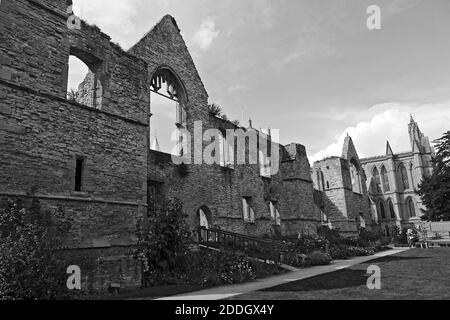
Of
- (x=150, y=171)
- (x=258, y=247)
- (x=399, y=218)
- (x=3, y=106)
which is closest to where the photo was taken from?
(x=3, y=106)

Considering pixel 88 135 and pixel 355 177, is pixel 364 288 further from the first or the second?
pixel 355 177

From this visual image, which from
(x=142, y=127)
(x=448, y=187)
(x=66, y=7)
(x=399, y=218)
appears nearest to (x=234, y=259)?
(x=142, y=127)

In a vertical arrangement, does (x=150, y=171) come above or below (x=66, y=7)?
below

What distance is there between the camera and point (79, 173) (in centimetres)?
937

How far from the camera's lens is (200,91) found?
1603cm

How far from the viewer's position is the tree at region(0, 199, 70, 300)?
6387mm

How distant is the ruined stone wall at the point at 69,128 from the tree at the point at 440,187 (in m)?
29.2

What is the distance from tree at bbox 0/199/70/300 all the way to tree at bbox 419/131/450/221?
31.9 meters

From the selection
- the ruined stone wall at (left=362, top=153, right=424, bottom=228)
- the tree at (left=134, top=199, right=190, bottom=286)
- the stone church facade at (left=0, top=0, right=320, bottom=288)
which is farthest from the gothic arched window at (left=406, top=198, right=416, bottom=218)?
the tree at (left=134, top=199, right=190, bottom=286)

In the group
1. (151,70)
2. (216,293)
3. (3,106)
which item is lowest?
(216,293)

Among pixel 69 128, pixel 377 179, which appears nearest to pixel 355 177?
pixel 69 128

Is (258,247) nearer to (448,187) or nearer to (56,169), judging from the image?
(56,169)

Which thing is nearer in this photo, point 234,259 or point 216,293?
point 216,293

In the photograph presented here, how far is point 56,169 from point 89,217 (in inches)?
60.8
